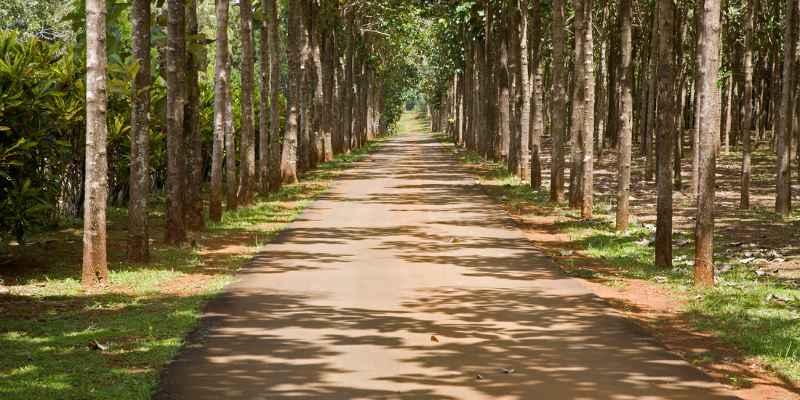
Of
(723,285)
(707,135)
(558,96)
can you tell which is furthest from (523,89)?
(723,285)

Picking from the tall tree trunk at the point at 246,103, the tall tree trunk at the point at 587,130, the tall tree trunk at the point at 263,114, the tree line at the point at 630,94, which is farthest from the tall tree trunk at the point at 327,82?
the tall tree trunk at the point at 587,130

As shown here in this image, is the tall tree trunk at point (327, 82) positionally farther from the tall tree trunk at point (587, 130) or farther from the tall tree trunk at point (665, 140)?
the tall tree trunk at point (665, 140)

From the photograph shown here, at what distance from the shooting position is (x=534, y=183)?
29422 millimetres

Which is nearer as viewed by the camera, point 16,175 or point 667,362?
point 667,362

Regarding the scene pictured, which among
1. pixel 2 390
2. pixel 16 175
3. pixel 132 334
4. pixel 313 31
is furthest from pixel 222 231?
pixel 313 31

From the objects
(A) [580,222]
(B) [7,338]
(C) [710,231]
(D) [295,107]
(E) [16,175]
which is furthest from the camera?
(D) [295,107]

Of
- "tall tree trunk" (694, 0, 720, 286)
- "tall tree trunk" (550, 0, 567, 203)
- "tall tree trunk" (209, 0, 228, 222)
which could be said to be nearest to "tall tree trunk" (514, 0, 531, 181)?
"tall tree trunk" (550, 0, 567, 203)

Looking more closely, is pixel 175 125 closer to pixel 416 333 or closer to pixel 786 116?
pixel 416 333

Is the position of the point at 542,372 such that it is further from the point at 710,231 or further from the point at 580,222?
the point at 580,222

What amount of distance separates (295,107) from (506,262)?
17.5 m

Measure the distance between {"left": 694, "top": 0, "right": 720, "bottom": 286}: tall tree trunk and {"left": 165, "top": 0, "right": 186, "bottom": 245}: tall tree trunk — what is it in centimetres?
840

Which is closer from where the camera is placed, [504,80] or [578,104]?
[578,104]

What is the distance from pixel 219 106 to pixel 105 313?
10.6 metres

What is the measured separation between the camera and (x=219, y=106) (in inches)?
824
